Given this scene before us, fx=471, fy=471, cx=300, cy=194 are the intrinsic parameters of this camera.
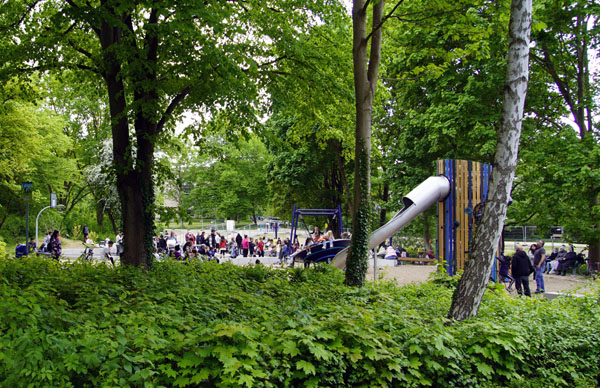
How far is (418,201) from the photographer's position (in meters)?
13.8

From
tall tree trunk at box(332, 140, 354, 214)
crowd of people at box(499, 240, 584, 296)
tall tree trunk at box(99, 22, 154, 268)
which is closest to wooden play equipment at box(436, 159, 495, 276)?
crowd of people at box(499, 240, 584, 296)

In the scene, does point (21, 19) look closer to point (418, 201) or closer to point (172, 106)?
point (172, 106)

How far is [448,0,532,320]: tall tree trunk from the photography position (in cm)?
618

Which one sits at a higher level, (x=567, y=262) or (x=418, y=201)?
(x=418, y=201)

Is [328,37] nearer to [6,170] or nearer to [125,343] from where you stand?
[125,343]

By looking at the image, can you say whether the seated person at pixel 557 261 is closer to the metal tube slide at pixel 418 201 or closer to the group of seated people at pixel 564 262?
the group of seated people at pixel 564 262

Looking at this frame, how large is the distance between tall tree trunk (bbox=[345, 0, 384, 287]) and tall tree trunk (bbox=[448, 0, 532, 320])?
11.9 ft

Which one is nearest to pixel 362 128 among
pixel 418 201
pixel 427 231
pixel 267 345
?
pixel 418 201

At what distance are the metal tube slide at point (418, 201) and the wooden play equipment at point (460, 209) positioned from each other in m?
0.27

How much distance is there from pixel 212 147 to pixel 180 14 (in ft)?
16.7

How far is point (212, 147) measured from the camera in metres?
12.5

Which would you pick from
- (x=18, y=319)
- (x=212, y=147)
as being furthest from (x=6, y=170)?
(x=18, y=319)

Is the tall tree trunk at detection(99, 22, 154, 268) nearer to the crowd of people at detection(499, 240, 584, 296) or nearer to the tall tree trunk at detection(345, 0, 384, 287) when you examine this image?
the tall tree trunk at detection(345, 0, 384, 287)

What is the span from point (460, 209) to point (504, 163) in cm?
758
